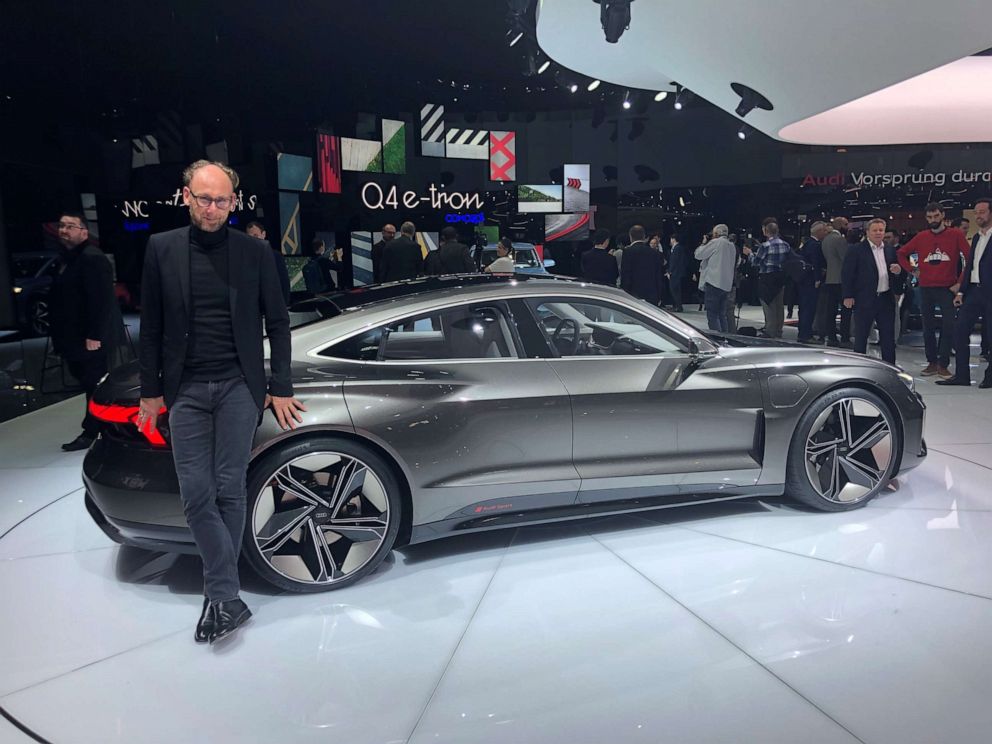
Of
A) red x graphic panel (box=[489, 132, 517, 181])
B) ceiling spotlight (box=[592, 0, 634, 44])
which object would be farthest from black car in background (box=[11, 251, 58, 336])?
red x graphic panel (box=[489, 132, 517, 181])

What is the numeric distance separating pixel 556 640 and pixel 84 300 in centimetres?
405

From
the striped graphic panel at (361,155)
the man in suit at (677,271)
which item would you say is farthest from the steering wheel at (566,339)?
the man in suit at (677,271)

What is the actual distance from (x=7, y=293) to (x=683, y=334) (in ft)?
20.3

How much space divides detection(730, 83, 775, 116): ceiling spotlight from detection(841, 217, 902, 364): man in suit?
7.57 feet

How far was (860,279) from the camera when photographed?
287 inches

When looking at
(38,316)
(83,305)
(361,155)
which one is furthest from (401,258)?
(83,305)

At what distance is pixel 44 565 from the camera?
3350mm

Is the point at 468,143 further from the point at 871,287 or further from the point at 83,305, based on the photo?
the point at 83,305

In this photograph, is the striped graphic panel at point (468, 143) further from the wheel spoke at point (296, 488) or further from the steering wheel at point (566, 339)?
the wheel spoke at point (296, 488)

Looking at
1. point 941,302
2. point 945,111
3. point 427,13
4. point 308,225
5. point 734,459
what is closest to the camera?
point 734,459

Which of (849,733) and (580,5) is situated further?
(580,5)

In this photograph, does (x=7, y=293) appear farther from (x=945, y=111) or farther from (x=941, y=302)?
(x=945, y=111)

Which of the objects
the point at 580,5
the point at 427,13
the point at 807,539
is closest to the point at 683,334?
the point at 807,539

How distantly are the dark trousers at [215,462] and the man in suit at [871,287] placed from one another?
6409 millimetres
